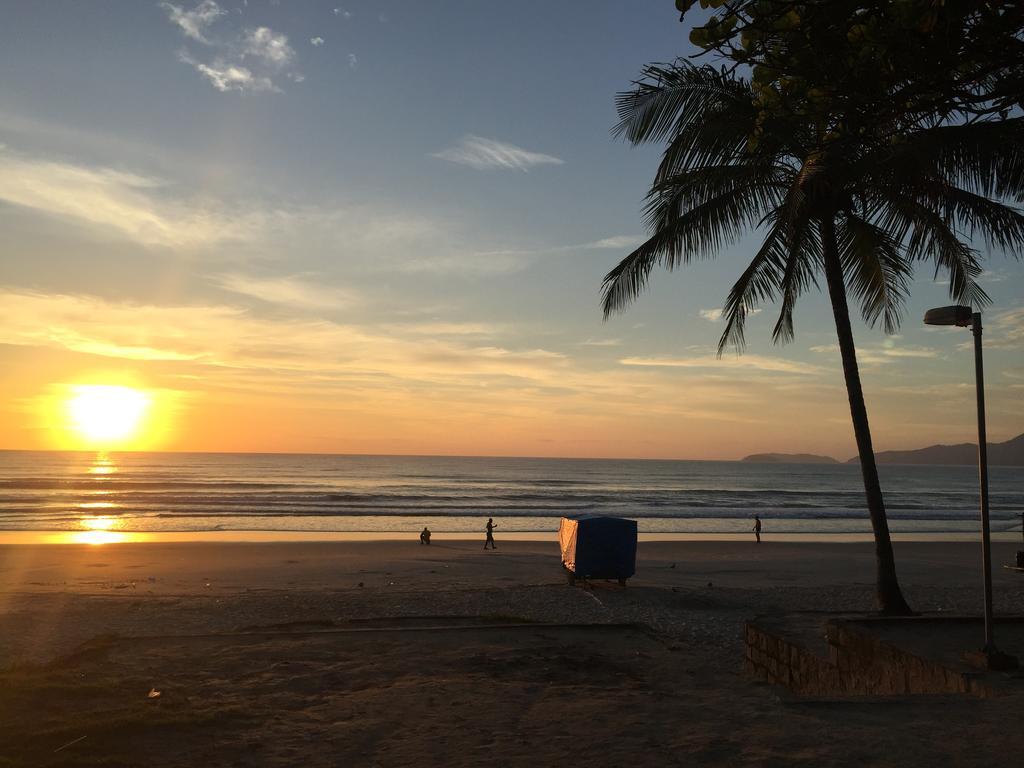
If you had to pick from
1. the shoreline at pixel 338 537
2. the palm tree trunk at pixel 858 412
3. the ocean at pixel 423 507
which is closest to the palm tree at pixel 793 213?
the palm tree trunk at pixel 858 412

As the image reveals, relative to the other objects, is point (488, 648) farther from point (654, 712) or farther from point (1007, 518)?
point (1007, 518)

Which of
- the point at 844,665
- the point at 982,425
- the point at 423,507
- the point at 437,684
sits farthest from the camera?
the point at 423,507

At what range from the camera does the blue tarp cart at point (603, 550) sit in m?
18.5

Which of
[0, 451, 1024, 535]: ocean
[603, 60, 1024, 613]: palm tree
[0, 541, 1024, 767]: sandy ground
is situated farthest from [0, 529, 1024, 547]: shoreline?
[603, 60, 1024, 613]: palm tree

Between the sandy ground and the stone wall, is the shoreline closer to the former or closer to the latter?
the sandy ground

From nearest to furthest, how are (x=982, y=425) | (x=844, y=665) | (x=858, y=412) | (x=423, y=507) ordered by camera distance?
(x=982, y=425) → (x=844, y=665) → (x=858, y=412) → (x=423, y=507)

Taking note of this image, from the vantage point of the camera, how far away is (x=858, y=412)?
13.4 m

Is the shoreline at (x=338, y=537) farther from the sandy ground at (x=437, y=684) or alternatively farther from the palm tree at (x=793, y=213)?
the palm tree at (x=793, y=213)

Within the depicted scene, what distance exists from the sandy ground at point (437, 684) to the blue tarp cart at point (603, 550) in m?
0.54

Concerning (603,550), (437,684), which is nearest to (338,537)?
(603,550)

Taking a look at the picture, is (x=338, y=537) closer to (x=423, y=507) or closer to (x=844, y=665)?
(x=423, y=507)

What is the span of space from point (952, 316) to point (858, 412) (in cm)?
542

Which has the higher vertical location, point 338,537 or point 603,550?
point 603,550

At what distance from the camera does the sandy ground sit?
603 centimetres
